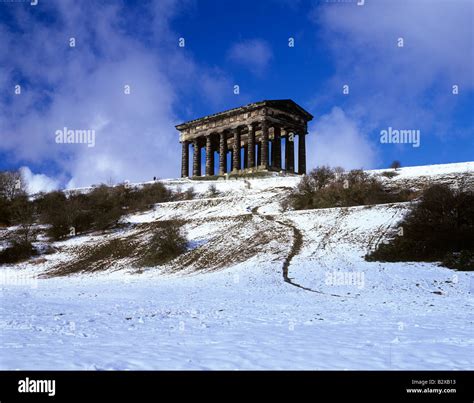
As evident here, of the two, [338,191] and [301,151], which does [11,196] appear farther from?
[301,151]

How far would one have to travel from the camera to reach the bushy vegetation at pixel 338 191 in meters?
36.7

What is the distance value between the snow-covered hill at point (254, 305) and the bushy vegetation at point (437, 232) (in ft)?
4.23

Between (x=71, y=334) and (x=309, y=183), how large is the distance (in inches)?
1300

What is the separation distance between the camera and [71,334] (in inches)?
404

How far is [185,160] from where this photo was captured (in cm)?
7050

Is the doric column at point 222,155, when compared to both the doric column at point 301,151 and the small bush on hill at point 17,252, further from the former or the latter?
the small bush on hill at point 17,252

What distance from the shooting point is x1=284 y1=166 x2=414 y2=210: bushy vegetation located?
36.7 m

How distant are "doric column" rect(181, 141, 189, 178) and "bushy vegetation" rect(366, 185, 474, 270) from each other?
48.4m

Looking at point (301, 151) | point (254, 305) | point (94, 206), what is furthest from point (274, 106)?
point (254, 305)

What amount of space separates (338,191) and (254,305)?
24.2 m

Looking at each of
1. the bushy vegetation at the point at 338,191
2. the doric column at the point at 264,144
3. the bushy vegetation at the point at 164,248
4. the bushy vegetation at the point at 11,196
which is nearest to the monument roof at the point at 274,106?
the doric column at the point at 264,144

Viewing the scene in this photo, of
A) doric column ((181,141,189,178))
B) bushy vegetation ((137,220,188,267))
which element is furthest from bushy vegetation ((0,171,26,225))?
doric column ((181,141,189,178))
